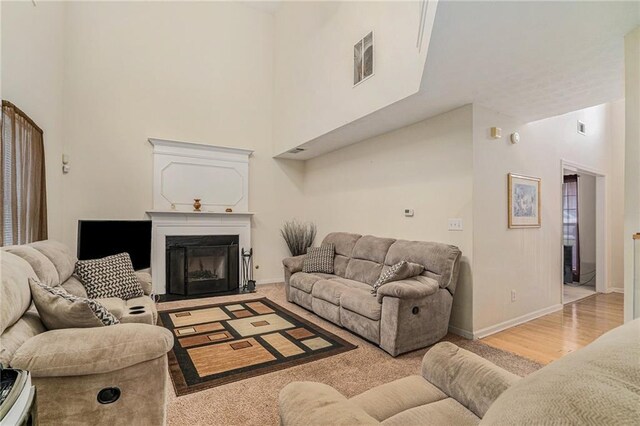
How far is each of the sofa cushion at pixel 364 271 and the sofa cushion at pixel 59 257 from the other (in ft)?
9.89

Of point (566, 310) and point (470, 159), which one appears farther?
point (566, 310)

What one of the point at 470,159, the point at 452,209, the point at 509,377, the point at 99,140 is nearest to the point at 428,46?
the point at 470,159

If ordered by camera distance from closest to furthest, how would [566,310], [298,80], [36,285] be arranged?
1. [36,285]
2. [566,310]
3. [298,80]

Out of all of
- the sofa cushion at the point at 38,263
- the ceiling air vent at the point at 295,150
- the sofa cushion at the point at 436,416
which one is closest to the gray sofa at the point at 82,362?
the sofa cushion at the point at 38,263

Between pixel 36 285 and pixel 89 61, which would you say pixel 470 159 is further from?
pixel 89 61

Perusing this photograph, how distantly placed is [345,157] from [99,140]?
12.5 feet

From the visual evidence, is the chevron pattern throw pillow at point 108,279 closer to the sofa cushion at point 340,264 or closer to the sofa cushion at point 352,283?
the sofa cushion at point 352,283

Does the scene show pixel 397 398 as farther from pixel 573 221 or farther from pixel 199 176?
pixel 573 221

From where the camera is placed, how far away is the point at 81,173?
4.60 meters

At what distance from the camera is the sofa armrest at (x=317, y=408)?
913 mm

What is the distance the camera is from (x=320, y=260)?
458 centimetres

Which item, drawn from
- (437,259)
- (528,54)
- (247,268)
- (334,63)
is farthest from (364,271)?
(334,63)

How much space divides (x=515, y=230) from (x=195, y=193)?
479cm

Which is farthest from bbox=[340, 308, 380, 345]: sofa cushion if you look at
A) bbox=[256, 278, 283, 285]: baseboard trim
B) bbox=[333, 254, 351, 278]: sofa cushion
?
bbox=[256, 278, 283, 285]: baseboard trim
